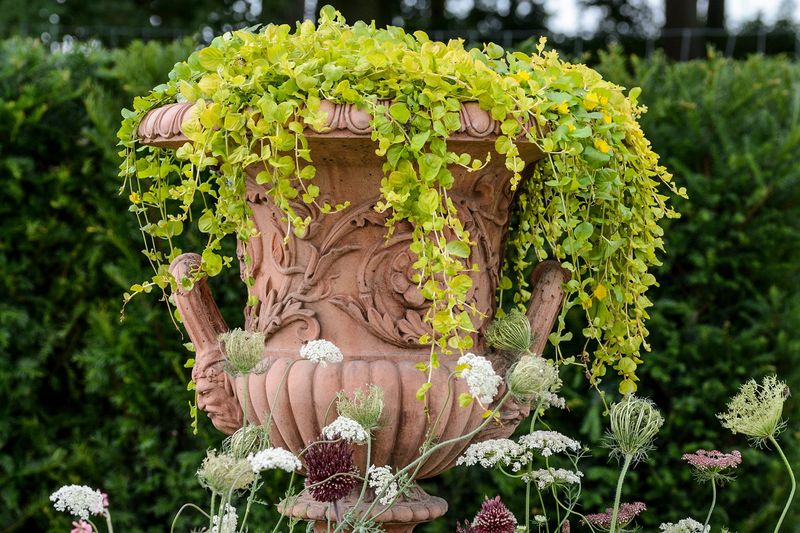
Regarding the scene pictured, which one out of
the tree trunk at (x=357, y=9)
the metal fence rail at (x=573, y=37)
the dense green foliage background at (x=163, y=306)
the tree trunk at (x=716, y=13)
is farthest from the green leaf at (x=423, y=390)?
the tree trunk at (x=716, y=13)

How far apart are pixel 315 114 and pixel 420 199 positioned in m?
0.24

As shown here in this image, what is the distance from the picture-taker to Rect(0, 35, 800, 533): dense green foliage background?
A: 10.1 ft

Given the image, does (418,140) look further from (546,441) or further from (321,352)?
(546,441)

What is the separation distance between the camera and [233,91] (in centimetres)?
179

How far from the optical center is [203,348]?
6.98 feet

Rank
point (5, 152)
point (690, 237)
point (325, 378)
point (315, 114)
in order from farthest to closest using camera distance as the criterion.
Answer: point (5, 152) < point (690, 237) < point (325, 378) < point (315, 114)

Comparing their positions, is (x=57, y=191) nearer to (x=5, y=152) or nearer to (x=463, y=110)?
(x=5, y=152)

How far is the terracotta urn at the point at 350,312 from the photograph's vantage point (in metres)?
1.94

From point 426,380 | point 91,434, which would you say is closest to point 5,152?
point 91,434

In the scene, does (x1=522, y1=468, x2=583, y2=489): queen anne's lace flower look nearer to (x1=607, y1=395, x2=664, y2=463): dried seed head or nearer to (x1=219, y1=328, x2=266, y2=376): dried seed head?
(x1=607, y1=395, x2=664, y2=463): dried seed head

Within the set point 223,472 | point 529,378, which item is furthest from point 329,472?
point 529,378

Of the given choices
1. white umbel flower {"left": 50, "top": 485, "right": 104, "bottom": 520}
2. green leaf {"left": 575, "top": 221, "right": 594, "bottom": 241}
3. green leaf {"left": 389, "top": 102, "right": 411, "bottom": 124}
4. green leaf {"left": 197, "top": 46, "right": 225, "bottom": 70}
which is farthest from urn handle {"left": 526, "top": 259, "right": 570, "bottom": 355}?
white umbel flower {"left": 50, "top": 485, "right": 104, "bottom": 520}

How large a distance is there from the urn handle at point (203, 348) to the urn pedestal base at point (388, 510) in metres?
0.25

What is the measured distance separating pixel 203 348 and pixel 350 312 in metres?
0.37
